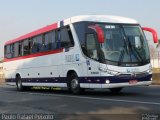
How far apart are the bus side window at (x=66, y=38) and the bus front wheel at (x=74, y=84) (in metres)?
1.42

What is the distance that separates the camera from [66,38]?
1983cm

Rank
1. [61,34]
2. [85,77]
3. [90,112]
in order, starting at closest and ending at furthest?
[90,112] → [85,77] → [61,34]

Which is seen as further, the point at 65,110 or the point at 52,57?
the point at 52,57

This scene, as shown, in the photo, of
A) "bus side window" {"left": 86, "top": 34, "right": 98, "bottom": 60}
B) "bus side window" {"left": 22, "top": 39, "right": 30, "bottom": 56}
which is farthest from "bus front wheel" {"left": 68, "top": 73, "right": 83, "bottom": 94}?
"bus side window" {"left": 22, "top": 39, "right": 30, "bottom": 56}

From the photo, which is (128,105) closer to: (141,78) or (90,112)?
(90,112)

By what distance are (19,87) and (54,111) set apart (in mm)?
15128

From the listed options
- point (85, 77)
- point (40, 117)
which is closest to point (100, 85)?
point (85, 77)

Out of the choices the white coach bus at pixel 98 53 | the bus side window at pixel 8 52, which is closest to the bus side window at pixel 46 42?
the white coach bus at pixel 98 53

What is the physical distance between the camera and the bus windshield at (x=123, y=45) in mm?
17453

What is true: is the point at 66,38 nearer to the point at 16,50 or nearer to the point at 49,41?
the point at 49,41

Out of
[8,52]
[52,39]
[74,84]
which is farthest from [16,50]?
[74,84]

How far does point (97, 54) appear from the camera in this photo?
17609 mm

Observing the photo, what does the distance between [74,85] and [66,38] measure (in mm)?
2173

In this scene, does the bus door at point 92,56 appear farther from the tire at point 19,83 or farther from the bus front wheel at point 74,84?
the tire at point 19,83
